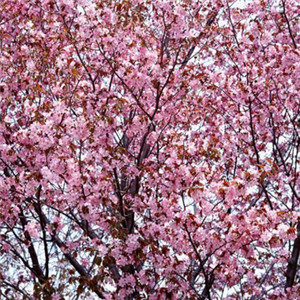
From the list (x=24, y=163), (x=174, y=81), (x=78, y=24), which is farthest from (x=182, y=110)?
(x=24, y=163)

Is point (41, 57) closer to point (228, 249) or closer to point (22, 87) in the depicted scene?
point (22, 87)

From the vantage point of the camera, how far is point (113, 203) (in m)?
5.34

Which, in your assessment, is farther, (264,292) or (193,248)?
(264,292)

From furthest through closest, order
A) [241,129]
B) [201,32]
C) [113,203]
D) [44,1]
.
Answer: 1. [241,129]
2. [201,32]
3. [44,1]
4. [113,203]

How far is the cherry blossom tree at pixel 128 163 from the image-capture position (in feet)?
16.6

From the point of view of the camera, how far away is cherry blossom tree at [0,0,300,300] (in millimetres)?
5066

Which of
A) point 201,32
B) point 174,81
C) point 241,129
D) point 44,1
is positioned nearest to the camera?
point 44,1

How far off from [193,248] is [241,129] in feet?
8.51

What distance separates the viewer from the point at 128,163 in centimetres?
563

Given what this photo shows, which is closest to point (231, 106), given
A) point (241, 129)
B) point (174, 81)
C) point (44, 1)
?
point (241, 129)

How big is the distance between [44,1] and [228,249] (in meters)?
3.89

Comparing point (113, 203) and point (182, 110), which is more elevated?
point (182, 110)

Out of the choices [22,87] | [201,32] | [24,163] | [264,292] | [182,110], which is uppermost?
[201,32]

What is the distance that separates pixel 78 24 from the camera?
18.6ft
